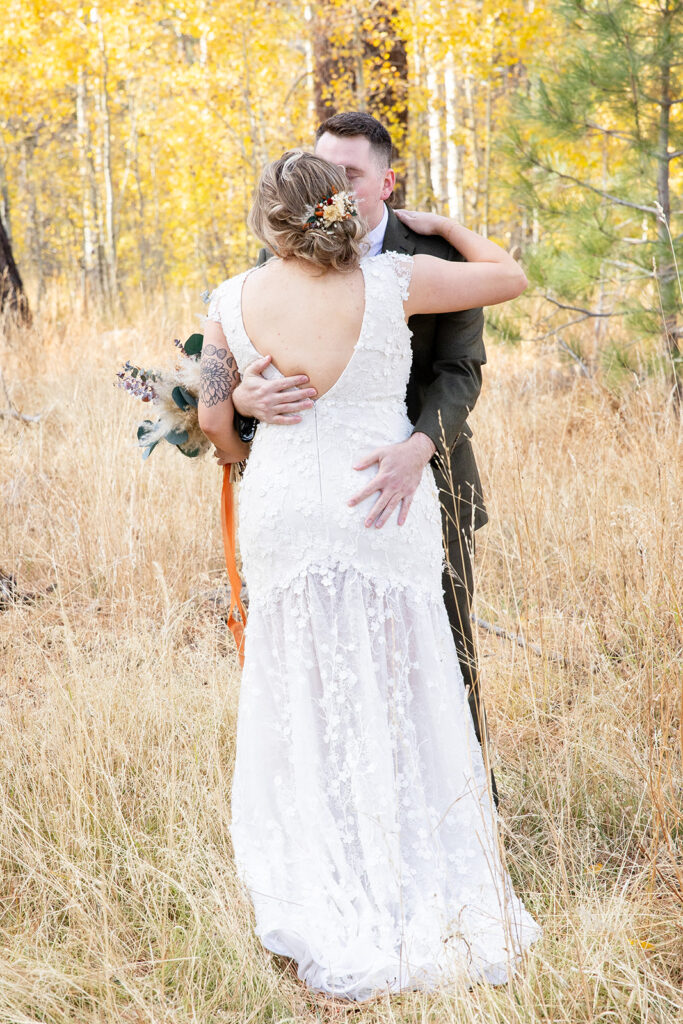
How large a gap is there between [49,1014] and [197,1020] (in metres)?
0.33

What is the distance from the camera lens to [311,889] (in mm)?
2207

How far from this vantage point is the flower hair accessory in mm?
1930

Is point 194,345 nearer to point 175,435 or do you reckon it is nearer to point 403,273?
point 175,435

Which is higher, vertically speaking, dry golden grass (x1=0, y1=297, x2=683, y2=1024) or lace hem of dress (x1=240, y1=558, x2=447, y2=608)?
lace hem of dress (x1=240, y1=558, x2=447, y2=608)

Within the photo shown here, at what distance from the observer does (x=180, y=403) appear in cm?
240

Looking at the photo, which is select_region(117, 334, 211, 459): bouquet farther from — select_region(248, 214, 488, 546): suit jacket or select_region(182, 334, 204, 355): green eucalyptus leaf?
select_region(248, 214, 488, 546): suit jacket

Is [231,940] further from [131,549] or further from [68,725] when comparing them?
[131,549]

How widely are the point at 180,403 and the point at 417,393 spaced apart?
0.64 meters

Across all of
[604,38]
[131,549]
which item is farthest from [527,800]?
[604,38]

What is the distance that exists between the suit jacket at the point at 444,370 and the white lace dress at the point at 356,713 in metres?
0.11

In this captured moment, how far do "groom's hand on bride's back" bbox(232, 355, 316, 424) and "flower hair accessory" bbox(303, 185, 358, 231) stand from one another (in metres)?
0.32

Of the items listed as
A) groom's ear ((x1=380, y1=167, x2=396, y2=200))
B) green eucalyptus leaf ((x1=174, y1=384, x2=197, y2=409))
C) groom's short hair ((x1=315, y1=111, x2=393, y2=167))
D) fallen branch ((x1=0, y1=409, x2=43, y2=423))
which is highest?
groom's short hair ((x1=315, y1=111, x2=393, y2=167))

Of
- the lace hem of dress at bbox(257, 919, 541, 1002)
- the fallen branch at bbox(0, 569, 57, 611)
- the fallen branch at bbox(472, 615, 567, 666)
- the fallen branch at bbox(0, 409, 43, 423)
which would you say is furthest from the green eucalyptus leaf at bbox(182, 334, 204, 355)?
the fallen branch at bbox(0, 409, 43, 423)

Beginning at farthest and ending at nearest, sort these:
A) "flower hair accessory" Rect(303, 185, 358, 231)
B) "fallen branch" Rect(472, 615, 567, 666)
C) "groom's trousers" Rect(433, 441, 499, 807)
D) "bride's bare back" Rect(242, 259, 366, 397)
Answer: "fallen branch" Rect(472, 615, 567, 666), "groom's trousers" Rect(433, 441, 499, 807), "bride's bare back" Rect(242, 259, 366, 397), "flower hair accessory" Rect(303, 185, 358, 231)
